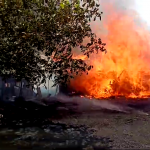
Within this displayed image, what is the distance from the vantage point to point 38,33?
1730cm

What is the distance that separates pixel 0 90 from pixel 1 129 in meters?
29.5

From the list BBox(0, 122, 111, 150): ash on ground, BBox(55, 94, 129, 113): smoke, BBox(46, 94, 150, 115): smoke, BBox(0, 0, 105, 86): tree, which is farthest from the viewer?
BBox(55, 94, 129, 113): smoke

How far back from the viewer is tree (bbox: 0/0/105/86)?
16656mm

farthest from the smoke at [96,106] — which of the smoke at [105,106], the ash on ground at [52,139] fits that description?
the ash on ground at [52,139]

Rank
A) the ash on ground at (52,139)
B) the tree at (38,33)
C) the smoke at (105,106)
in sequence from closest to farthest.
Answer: the ash on ground at (52,139)
the tree at (38,33)
the smoke at (105,106)

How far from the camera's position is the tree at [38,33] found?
656 inches

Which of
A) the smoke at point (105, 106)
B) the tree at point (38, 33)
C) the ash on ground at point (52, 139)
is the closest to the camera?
the ash on ground at point (52, 139)

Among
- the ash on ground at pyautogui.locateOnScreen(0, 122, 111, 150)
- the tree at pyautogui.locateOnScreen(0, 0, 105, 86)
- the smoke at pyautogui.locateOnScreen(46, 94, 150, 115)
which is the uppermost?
the tree at pyautogui.locateOnScreen(0, 0, 105, 86)

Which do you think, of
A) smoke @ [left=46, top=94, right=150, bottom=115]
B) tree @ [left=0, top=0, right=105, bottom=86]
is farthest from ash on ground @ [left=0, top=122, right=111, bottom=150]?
smoke @ [left=46, top=94, right=150, bottom=115]

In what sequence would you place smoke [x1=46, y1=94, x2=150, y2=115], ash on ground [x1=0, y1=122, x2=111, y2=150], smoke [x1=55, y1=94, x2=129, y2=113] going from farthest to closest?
1. smoke [x1=55, y1=94, x2=129, y2=113]
2. smoke [x1=46, y1=94, x2=150, y2=115]
3. ash on ground [x1=0, y1=122, x2=111, y2=150]

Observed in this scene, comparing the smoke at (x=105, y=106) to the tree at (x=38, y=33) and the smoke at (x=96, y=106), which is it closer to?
the smoke at (x=96, y=106)

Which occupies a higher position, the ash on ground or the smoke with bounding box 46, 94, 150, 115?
the smoke with bounding box 46, 94, 150, 115

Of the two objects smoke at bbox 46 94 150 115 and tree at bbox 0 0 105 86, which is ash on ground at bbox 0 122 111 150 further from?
A: smoke at bbox 46 94 150 115

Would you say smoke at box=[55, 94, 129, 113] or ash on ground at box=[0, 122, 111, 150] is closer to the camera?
ash on ground at box=[0, 122, 111, 150]
